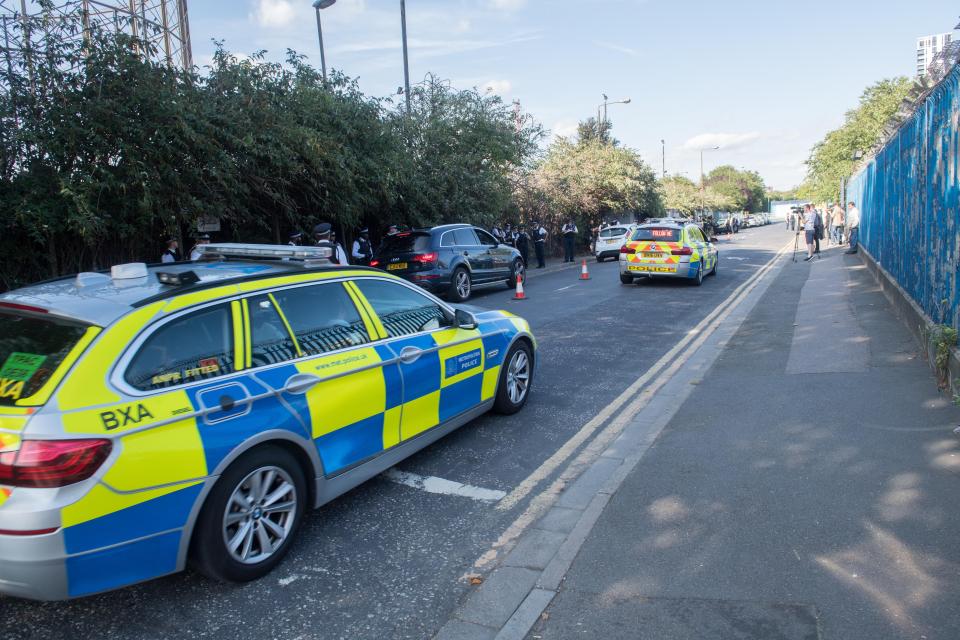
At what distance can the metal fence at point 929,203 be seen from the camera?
687 cm

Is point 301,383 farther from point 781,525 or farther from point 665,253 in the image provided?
point 665,253

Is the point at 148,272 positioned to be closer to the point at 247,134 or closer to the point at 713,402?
the point at 713,402

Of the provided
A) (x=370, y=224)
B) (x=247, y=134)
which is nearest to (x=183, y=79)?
(x=247, y=134)

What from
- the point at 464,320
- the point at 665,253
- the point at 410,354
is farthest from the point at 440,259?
the point at 410,354

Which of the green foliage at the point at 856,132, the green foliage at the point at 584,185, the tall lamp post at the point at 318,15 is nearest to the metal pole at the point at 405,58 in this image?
the tall lamp post at the point at 318,15

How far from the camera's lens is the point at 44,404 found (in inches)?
114

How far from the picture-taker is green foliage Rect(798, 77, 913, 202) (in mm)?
34616

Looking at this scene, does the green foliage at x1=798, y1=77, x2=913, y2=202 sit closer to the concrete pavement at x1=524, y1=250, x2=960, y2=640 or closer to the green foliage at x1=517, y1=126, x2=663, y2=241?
the green foliage at x1=517, y1=126, x2=663, y2=241

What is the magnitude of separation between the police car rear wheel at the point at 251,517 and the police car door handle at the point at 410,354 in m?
1.13

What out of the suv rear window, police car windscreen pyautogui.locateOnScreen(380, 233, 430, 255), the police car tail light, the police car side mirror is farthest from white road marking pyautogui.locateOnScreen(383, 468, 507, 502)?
the suv rear window

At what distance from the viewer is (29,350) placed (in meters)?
3.21

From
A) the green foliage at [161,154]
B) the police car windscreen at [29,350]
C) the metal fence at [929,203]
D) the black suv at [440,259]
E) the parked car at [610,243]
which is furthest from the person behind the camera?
the parked car at [610,243]

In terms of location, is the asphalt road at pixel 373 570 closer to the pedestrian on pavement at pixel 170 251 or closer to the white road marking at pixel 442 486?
the white road marking at pixel 442 486

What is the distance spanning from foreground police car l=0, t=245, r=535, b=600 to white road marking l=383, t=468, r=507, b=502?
28 cm
